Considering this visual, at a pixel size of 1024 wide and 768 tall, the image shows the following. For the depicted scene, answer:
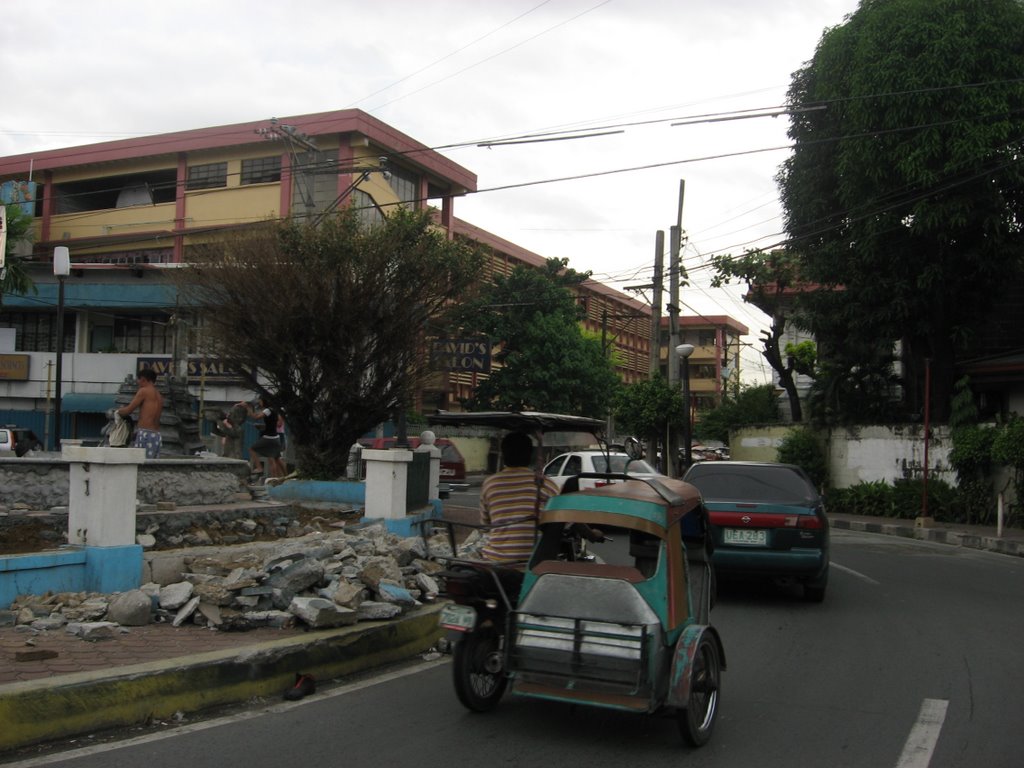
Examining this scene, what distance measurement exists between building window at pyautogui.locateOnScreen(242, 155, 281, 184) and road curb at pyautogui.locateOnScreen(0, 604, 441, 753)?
31.4 meters

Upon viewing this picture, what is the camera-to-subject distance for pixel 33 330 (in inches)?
1512

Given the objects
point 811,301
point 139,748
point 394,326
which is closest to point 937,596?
point 394,326

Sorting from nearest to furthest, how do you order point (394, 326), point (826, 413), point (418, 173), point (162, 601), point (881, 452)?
point (162, 601) < point (394, 326) < point (881, 452) < point (826, 413) < point (418, 173)

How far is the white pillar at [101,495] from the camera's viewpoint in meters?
7.75

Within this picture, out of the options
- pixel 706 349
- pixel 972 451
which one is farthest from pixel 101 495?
pixel 706 349

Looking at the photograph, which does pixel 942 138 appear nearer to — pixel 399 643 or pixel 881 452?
pixel 881 452

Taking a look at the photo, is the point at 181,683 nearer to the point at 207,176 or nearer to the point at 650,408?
the point at 650,408

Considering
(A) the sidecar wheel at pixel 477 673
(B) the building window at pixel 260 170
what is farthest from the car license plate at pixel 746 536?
(B) the building window at pixel 260 170

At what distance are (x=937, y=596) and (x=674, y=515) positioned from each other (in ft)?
23.8

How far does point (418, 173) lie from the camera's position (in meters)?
38.4

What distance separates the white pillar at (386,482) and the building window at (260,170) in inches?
1044

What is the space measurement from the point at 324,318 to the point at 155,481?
3868 mm

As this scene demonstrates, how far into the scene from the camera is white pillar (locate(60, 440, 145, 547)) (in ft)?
25.4

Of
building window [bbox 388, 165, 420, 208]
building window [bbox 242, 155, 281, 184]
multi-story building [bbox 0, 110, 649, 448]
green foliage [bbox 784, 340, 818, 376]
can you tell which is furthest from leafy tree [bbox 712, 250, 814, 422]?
building window [bbox 242, 155, 281, 184]
